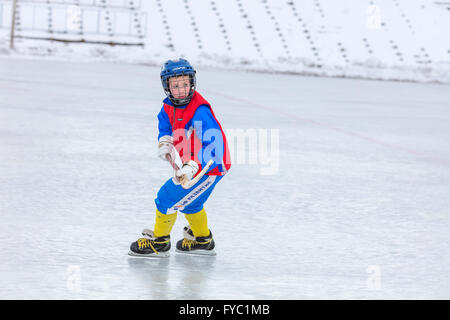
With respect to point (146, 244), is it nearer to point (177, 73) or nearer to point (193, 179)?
point (193, 179)

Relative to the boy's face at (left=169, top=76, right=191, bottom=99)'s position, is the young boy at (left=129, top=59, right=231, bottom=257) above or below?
below

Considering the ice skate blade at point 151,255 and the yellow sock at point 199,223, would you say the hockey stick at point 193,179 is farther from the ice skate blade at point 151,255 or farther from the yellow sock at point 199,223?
the ice skate blade at point 151,255

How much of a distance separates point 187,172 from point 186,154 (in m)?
0.21

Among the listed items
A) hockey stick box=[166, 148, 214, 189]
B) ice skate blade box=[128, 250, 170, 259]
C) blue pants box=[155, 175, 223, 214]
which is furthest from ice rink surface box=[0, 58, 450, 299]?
hockey stick box=[166, 148, 214, 189]

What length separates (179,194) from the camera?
294 cm

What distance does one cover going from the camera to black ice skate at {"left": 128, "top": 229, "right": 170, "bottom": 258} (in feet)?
10.0

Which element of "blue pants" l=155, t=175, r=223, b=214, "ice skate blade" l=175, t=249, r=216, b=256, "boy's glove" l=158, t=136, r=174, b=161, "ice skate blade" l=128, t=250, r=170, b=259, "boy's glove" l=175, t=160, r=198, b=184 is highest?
"boy's glove" l=158, t=136, r=174, b=161

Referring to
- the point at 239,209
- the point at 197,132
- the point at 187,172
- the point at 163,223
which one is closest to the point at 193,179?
the point at 187,172

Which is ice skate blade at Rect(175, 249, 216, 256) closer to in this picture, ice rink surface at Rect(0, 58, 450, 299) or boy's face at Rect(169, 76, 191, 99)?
ice rink surface at Rect(0, 58, 450, 299)

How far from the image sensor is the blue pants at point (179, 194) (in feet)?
9.66

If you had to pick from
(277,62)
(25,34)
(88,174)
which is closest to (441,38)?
(277,62)

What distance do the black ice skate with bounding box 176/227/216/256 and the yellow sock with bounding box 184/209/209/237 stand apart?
0.07 ft

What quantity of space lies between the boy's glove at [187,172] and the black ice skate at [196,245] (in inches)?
15.4

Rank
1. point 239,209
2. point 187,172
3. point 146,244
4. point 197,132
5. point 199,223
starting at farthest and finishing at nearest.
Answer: point 239,209, point 199,223, point 146,244, point 197,132, point 187,172
